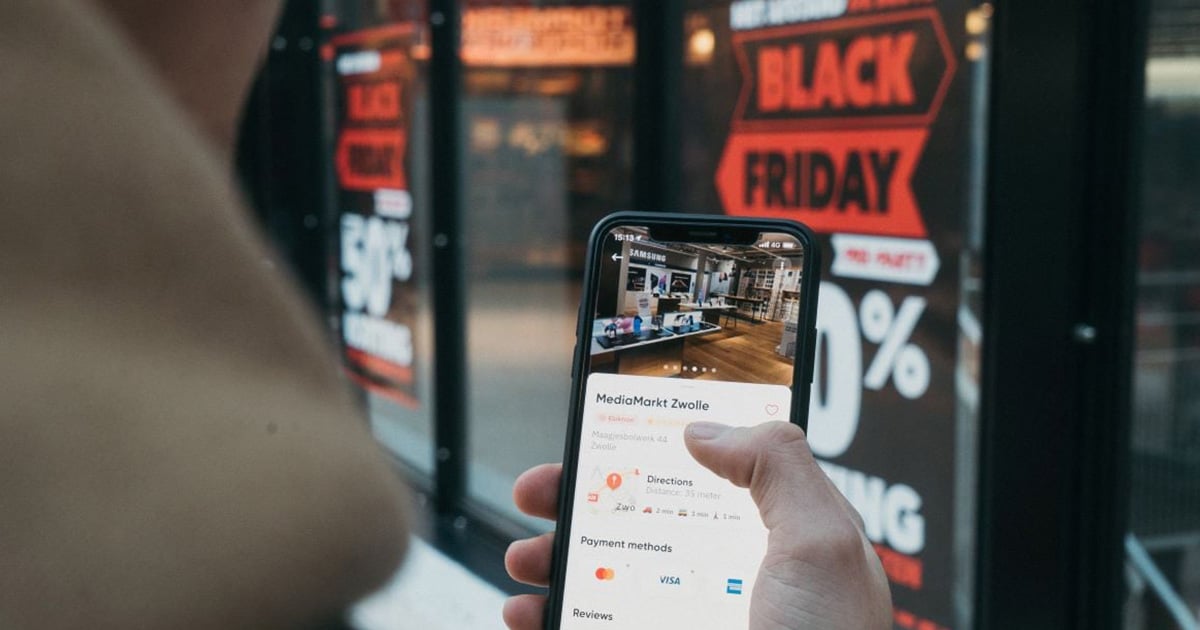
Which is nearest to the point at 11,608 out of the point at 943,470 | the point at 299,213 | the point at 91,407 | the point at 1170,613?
the point at 91,407

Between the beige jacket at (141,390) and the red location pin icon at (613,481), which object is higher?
the beige jacket at (141,390)

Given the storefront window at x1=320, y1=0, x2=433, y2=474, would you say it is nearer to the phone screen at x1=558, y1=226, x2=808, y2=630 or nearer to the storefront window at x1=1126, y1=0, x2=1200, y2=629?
the storefront window at x1=1126, y1=0, x2=1200, y2=629

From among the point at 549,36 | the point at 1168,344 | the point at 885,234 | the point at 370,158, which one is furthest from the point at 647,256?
the point at 370,158

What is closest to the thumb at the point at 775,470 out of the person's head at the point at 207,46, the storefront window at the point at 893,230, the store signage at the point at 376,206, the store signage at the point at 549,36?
the person's head at the point at 207,46

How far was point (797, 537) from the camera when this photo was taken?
0.83 m

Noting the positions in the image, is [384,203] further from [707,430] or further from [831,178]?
[707,430]

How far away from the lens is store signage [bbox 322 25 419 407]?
5367mm

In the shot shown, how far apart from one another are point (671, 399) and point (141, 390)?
33.0 inches

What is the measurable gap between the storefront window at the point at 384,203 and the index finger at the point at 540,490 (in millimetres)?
4192

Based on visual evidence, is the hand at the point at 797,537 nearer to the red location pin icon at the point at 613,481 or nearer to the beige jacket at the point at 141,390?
the red location pin icon at the point at 613,481

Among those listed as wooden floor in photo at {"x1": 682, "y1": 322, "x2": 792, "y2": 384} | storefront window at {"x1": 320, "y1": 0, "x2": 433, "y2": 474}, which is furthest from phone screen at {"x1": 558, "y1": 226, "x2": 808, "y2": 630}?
storefront window at {"x1": 320, "y1": 0, "x2": 433, "y2": 474}

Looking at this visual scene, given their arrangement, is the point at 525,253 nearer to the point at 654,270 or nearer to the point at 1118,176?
the point at 1118,176

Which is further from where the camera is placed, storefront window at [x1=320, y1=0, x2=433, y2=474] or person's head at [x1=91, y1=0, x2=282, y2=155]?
storefront window at [x1=320, y1=0, x2=433, y2=474]

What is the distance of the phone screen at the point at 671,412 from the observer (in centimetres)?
95
